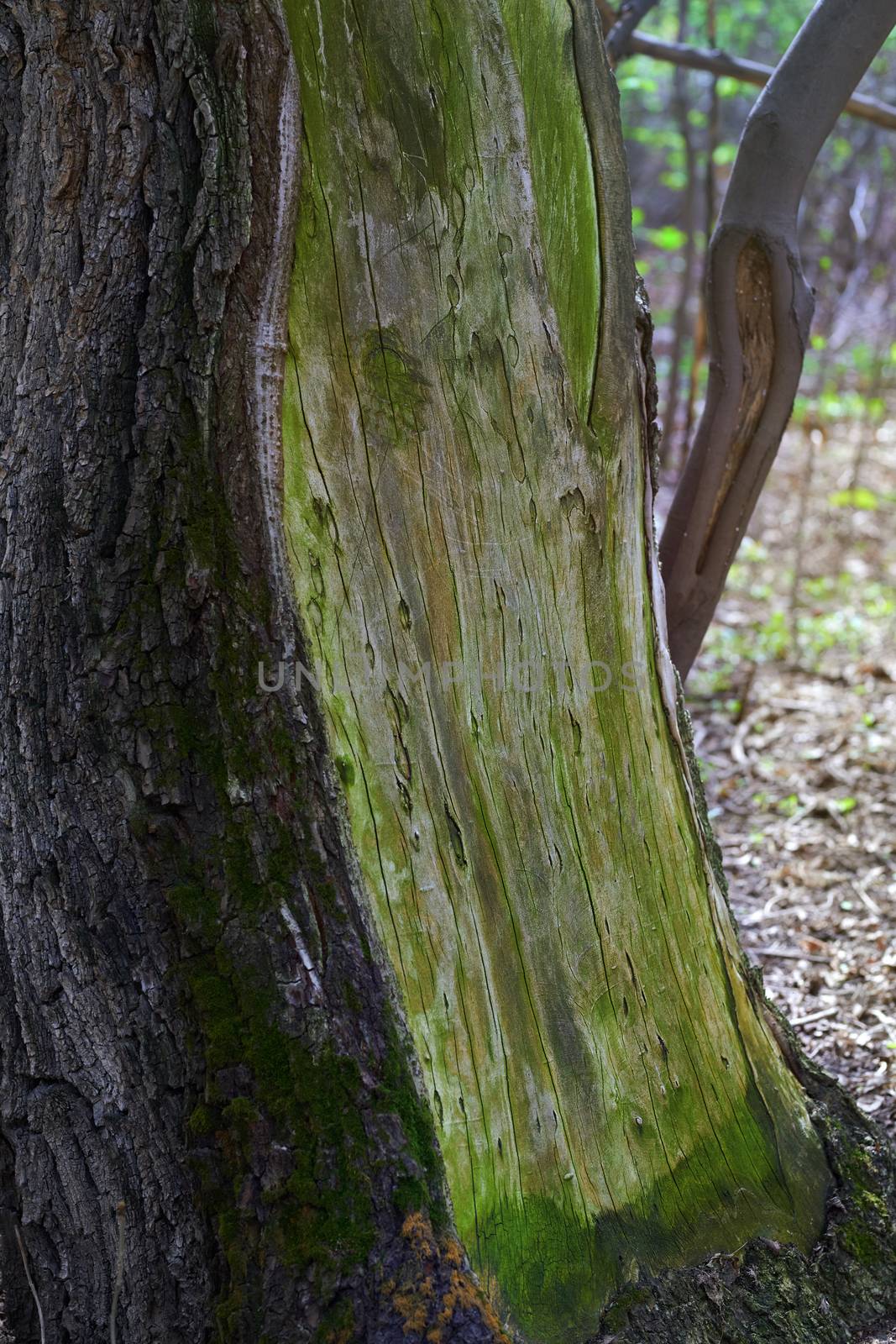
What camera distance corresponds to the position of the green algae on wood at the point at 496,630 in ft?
5.43

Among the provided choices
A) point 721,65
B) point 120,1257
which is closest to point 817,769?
point 721,65

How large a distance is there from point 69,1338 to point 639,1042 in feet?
3.72

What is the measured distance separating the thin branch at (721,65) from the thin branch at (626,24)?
0.13 metres

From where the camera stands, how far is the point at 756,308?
2.56 meters

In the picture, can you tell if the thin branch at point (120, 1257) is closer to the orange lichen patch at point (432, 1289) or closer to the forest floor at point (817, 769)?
the orange lichen patch at point (432, 1289)

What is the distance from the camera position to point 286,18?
5.18ft

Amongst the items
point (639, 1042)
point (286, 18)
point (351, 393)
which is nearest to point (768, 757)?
point (639, 1042)

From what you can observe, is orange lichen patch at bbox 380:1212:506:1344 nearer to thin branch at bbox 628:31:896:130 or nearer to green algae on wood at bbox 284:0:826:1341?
green algae on wood at bbox 284:0:826:1341

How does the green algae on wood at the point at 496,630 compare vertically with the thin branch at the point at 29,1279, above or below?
above

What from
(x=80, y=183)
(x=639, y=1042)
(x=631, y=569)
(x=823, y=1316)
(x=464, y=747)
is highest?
(x=80, y=183)

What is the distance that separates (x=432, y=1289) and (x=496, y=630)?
1.10 meters

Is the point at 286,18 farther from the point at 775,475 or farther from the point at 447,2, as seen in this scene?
the point at 775,475

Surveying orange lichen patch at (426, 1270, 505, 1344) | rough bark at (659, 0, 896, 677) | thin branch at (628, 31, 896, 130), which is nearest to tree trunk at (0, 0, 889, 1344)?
orange lichen patch at (426, 1270, 505, 1344)

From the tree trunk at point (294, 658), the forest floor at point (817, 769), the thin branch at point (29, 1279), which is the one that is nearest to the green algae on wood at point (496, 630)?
the tree trunk at point (294, 658)
